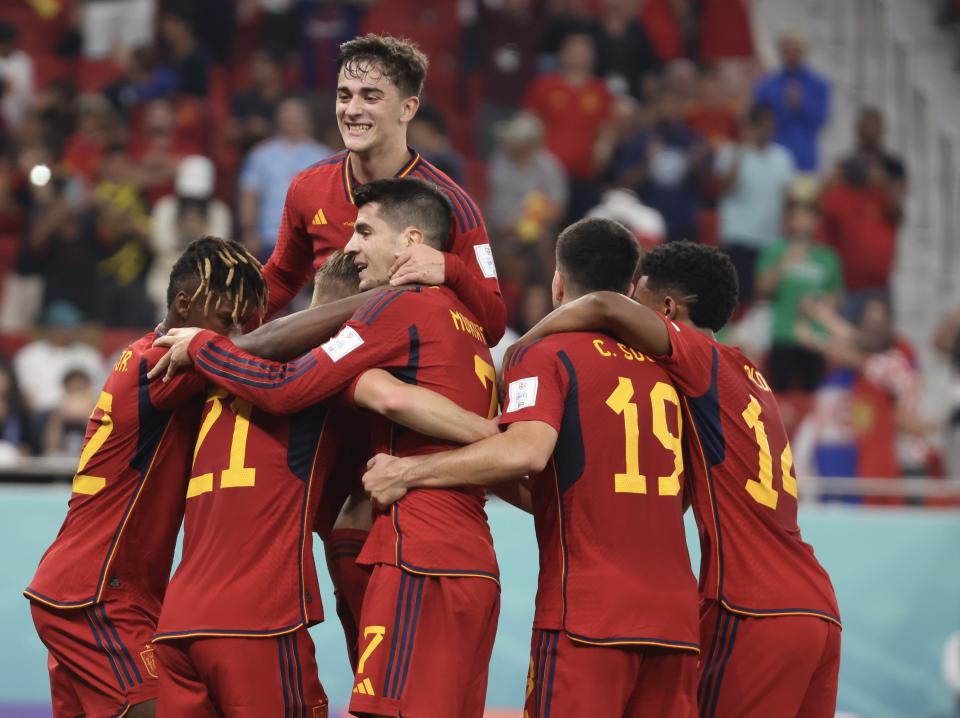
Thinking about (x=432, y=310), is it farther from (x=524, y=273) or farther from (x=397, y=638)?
(x=524, y=273)

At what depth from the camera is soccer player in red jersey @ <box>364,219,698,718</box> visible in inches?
166

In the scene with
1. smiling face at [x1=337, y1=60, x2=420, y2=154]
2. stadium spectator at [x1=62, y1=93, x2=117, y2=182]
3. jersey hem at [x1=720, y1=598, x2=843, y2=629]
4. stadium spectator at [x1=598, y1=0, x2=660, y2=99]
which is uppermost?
stadium spectator at [x1=598, y1=0, x2=660, y2=99]

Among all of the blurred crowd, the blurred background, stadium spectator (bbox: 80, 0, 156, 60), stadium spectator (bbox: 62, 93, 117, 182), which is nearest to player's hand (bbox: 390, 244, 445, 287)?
the blurred background

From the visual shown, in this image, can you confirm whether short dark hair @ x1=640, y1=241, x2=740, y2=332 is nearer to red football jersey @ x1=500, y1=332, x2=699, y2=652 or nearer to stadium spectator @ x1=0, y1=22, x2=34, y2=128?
red football jersey @ x1=500, y1=332, x2=699, y2=652

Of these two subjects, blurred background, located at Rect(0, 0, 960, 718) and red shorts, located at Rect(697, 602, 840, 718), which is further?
blurred background, located at Rect(0, 0, 960, 718)

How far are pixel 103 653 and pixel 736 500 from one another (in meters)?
2.10

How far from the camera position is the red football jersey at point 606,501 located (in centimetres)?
425

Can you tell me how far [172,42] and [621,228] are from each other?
28.9 ft

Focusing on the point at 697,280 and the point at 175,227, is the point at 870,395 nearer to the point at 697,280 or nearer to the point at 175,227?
the point at 175,227

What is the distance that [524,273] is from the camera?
10.3 metres

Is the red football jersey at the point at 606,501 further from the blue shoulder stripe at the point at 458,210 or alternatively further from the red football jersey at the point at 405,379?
the blue shoulder stripe at the point at 458,210

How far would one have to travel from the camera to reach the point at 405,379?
438 cm

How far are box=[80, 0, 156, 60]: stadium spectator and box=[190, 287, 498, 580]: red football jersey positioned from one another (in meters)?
9.17

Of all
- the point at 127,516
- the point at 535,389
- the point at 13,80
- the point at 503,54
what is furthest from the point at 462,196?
the point at 13,80
